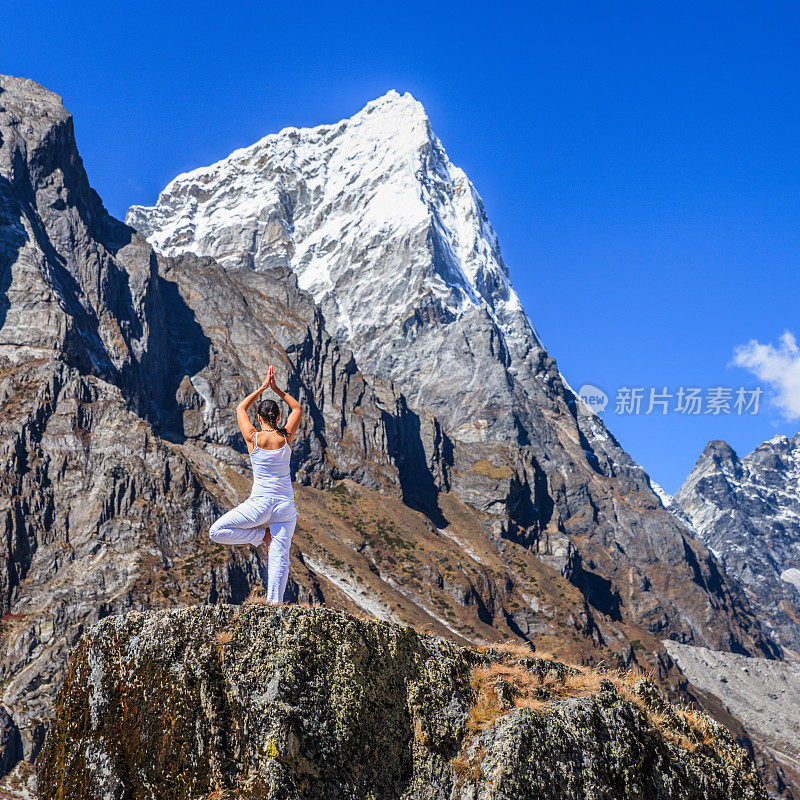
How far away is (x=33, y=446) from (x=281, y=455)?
160 metres

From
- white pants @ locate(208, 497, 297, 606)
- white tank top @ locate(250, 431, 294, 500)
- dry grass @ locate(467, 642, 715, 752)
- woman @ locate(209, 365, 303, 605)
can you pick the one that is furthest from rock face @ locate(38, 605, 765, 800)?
white tank top @ locate(250, 431, 294, 500)

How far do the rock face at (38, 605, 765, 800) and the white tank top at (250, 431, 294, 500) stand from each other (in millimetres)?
2220

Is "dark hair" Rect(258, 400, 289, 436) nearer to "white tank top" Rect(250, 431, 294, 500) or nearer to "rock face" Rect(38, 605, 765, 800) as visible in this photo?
"white tank top" Rect(250, 431, 294, 500)

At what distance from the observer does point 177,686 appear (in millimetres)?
12891

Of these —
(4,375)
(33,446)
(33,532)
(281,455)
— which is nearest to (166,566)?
(33,532)

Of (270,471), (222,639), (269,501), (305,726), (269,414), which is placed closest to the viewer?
(305,726)

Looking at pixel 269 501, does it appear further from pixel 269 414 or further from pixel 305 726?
pixel 305 726

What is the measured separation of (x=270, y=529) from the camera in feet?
50.0

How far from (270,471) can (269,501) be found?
554 millimetres

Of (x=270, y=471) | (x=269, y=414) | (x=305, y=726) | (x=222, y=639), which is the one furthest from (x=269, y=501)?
(x=305, y=726)

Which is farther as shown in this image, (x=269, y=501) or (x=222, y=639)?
(x=269, y=501)

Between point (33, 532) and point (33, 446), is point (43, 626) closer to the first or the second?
point (33, 532)

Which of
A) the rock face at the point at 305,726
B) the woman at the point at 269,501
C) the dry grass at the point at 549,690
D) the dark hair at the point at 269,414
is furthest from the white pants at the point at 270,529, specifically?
the dry grass at the point at 549,690

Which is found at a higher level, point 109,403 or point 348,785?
point 109,403
